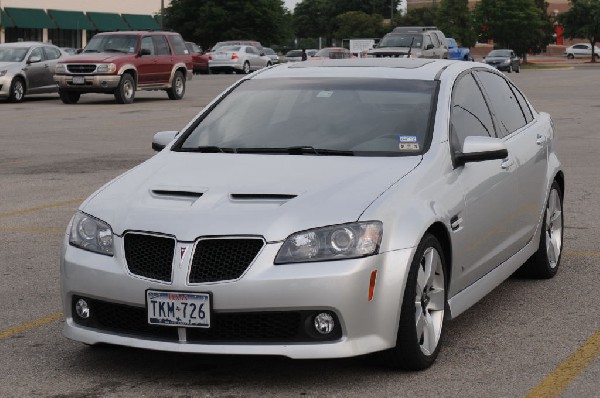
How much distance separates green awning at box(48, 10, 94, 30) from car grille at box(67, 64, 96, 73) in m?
58.9

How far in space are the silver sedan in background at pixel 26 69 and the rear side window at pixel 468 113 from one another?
966 inches

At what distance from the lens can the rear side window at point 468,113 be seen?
6.90 m

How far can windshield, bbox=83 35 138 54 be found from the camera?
31.5 meters

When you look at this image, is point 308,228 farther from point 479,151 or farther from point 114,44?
point 114,44

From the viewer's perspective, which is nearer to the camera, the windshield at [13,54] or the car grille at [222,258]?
the car grille at [222,258]

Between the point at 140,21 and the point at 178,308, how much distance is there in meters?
93.3

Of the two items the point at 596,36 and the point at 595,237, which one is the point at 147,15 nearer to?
the point at 596,36

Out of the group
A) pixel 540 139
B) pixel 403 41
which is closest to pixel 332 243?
pixel 540 139

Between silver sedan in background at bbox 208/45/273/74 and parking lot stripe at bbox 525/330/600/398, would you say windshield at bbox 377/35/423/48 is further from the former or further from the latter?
parking lot stripe at bbox 525/330/600/398

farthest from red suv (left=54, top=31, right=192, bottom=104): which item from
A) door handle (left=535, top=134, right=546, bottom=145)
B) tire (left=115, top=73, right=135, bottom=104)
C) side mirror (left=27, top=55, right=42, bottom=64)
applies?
door handle (left=535, top=134, right=546, bottom=145)

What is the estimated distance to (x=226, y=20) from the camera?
91375mm

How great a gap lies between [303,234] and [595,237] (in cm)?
507

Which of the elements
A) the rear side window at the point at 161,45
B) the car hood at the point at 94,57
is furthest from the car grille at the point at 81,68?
the rear side window at the point at 161,45

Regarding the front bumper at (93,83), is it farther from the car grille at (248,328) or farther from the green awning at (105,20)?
the green awning at (105,20)
